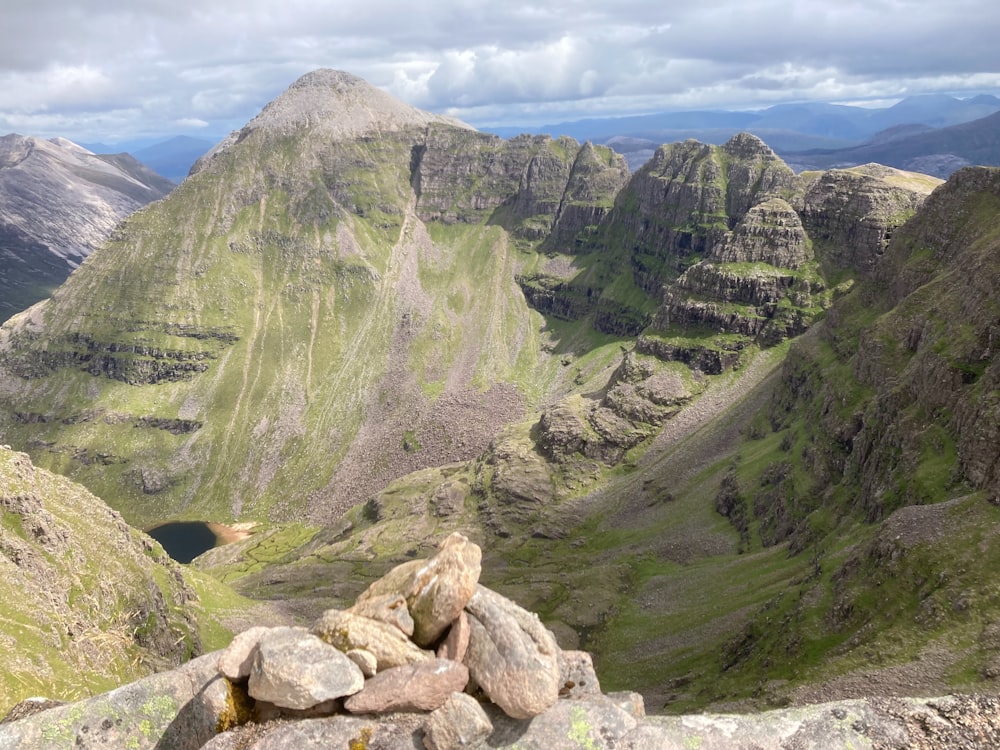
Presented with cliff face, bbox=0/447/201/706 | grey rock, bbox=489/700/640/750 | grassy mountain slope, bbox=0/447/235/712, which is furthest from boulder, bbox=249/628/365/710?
cliff face, bbox=0/447/201/706

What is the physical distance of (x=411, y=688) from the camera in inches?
751

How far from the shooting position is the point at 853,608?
2876 inches

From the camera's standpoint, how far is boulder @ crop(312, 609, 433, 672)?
2047 centimetres

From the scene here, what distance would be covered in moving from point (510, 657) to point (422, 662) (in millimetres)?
2846

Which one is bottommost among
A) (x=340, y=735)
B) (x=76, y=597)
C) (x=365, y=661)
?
(x=76, y=597)

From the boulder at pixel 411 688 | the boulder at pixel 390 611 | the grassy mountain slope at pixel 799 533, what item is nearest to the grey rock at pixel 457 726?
the boulder at pixel 411 688

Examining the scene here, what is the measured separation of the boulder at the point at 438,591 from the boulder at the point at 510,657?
66 centimetres

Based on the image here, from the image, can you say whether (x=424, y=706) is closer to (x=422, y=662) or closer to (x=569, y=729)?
(x=422, y=662)

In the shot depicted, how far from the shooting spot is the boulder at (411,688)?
1888 centimetres

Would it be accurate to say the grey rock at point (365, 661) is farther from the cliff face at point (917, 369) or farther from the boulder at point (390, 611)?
the cliff face at point (917, 369)

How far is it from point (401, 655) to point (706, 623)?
9470 cm

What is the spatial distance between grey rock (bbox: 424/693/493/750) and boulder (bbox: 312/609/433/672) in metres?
2.22

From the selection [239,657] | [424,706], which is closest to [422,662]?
[424,706]

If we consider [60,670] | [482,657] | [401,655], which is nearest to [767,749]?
[482,657]
